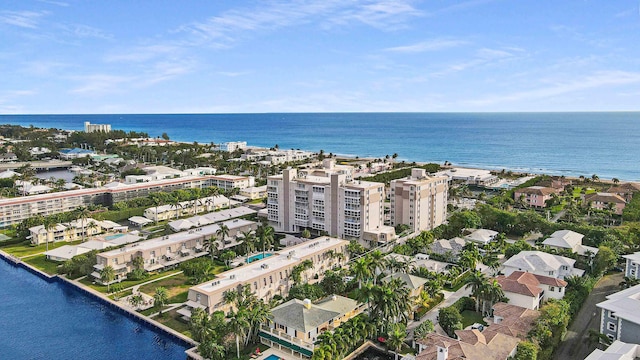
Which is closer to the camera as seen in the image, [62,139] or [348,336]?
[348,336]

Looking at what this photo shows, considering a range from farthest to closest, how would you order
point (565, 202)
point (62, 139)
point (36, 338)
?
point (62, 139) → point (565, 202) → point (36, 338)

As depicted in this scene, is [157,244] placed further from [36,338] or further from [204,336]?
[204,336]

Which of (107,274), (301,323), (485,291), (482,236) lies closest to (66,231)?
(107,274)

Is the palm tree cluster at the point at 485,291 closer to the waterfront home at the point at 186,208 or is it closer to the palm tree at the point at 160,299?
the palm tree at the point at 160,299

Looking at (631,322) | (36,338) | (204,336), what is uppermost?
(631,322)

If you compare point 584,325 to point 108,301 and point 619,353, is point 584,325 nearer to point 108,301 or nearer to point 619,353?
point 619,353

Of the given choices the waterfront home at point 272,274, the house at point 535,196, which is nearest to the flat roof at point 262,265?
the waterfront home at point 272,274

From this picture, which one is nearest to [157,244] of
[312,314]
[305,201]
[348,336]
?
[305,201]

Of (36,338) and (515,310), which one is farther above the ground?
(515,310)
